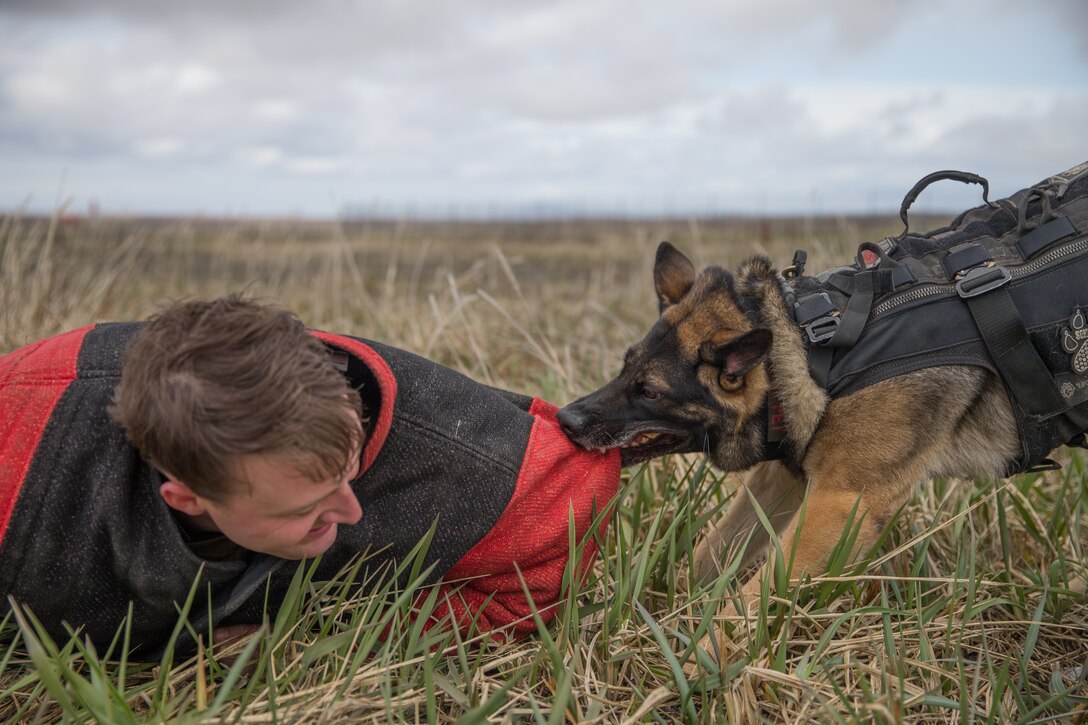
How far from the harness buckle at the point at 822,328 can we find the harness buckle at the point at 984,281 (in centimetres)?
45

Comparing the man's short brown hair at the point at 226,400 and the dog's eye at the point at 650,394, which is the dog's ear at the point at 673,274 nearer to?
the dog's eye at the point at 650,394

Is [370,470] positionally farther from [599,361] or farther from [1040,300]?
[599,361]

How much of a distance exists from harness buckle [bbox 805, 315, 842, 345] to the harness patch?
0.79 metres

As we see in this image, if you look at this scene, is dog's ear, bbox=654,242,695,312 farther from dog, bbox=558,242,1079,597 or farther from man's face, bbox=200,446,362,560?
man's face, bbox=200,446,362,560

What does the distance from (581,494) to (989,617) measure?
1623mm

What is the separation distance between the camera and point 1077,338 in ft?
9.52

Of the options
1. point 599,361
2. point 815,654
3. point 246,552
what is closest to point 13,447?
point 246,552

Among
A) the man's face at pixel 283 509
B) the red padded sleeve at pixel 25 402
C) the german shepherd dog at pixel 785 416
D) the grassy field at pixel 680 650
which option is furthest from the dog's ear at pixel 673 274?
the red padded sleeve at pixel 25 402

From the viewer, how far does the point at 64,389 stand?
220cm

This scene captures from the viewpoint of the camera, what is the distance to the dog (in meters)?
2.96

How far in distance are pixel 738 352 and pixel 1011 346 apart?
98 cm

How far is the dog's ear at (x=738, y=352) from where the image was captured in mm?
2844

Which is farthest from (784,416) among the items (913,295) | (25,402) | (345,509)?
(25,402)

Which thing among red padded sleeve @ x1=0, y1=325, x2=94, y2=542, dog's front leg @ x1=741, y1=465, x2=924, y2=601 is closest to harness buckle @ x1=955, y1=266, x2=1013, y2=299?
dog's front leg @ x1=741, y1=465, x2=924, y2=601
